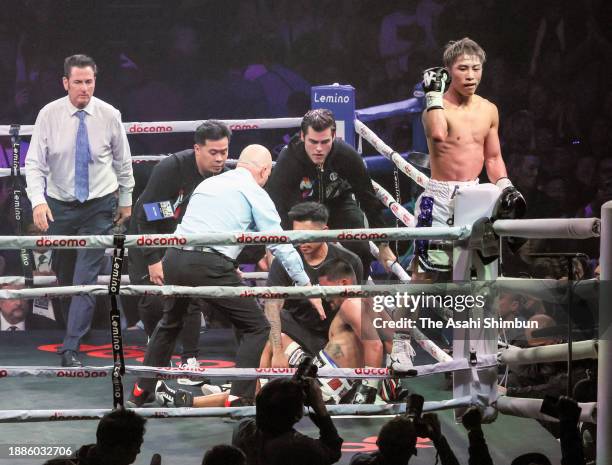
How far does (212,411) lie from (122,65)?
189 inches

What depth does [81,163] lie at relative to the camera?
5.58 metres

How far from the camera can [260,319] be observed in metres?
4.19

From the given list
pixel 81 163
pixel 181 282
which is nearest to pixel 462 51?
pixel 181 282

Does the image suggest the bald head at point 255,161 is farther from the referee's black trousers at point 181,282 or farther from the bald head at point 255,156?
the referee's black trousers at point 181,282

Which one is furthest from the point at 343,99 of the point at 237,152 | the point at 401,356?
the point at 401,356

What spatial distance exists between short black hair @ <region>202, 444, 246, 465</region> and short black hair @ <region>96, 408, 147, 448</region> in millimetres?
258

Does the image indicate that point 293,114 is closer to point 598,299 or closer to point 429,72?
point 429,72

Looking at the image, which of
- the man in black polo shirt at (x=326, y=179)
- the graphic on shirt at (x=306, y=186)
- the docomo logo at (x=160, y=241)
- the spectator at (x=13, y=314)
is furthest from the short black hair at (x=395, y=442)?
the spectator at (x=13, y=314)

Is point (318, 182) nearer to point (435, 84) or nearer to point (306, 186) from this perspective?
point (306, 186)

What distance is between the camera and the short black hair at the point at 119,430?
2.34 meters

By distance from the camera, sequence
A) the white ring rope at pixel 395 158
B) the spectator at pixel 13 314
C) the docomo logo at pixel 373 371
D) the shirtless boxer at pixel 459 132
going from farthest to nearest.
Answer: the spectator at pixel 13 314 → the white ring rope at pixel 395 158 → the shirtless boxer at pixel 459 132 → the docomo logo at pixel 373 371

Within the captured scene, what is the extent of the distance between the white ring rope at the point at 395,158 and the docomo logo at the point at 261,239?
75.5 inches

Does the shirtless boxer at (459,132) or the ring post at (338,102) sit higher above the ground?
the ring post at (338,102)

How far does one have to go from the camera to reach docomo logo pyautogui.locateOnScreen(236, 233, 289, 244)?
9.87 feet
